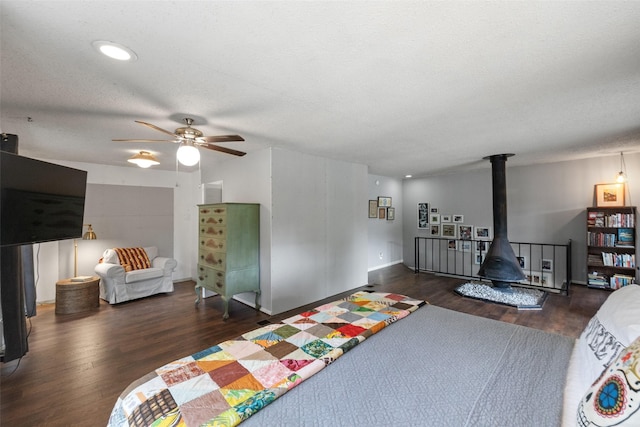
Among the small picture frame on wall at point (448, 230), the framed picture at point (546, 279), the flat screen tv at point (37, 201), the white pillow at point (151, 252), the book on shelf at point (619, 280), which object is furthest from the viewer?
the small picture frame on wall at point (448, 230)

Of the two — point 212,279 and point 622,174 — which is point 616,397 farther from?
point 622,174

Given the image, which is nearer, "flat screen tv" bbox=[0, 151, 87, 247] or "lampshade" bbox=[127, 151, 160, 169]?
"flat screen tv" bbox=[0, 151, 87, 247]

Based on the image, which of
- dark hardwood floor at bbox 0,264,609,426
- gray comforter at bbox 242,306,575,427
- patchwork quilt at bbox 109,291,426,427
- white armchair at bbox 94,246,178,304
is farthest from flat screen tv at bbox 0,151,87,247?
white armchair at bbox 94,246,178,304

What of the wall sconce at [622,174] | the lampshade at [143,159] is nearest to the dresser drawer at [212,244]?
the lampshade at [143,159]

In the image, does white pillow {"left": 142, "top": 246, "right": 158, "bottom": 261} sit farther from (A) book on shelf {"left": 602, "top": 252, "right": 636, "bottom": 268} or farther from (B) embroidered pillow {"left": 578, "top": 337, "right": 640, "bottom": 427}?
(A) book on shelf {"left": 602, "top": 252, "right": 636, "bottom": 268}

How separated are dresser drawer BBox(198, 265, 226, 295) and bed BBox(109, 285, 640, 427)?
229 cm

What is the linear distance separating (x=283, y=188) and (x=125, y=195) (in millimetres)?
3483

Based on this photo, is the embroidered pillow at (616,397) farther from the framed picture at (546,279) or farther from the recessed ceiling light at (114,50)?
the framed picture at (546,279)

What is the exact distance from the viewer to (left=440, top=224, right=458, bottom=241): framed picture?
6.53 meters

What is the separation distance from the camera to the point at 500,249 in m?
4.55

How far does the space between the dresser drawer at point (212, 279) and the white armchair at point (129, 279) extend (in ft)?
3.48

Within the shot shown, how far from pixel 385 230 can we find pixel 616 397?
244 inches

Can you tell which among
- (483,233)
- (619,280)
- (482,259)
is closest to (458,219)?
(483,233)

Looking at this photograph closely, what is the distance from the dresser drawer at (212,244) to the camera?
12.3 feet
